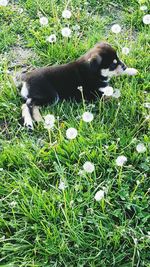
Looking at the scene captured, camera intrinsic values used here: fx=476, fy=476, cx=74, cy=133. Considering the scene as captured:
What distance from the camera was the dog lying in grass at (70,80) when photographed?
4.29m

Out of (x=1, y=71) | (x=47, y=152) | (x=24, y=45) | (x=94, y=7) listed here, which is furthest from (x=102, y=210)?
(x=94, y=7)

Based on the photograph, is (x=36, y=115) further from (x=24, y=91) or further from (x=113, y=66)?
(x=113, y=66)

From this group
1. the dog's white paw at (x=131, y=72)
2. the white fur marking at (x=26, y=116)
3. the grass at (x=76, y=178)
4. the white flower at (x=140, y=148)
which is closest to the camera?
the grass at (x=76, y=178)

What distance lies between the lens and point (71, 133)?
150 inches

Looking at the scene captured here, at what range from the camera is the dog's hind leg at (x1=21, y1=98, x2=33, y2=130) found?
420cm

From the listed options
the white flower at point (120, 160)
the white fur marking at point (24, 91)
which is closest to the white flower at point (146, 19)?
the white fur marking at point (24, 91)

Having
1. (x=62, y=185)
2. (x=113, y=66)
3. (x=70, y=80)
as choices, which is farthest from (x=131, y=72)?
A: (x=62, y=185)

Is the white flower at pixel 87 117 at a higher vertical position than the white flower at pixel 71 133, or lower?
higher

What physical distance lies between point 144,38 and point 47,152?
72.3 inches

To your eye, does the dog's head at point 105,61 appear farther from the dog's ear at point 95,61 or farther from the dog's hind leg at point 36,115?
the dog's hind leg at point 36,115

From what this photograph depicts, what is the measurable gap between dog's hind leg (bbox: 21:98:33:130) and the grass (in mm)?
74

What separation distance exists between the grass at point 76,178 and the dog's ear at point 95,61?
34cm

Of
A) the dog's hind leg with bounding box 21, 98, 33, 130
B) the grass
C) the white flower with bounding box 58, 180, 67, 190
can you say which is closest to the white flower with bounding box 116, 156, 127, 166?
the grass

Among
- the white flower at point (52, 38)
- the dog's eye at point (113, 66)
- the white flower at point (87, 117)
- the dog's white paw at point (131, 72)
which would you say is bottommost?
the white flower at point (87, 117)
